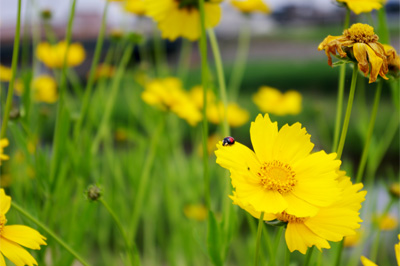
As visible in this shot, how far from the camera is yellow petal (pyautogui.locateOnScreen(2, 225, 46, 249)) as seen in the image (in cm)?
20

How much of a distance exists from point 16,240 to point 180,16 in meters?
0.19

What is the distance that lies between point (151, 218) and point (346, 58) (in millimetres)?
519

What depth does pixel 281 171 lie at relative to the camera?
202mm

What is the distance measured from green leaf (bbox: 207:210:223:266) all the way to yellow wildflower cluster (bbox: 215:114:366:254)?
0.05 metres

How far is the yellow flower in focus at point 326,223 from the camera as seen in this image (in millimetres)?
188

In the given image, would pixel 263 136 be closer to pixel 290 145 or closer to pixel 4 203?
pixel 290 145

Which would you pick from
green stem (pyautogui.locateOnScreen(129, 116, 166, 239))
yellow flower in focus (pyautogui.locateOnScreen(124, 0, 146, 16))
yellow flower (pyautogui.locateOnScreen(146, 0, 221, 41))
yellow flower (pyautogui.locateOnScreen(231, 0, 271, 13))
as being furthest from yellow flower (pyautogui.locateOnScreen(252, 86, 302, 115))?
yellow flower (pyautogui.locateOnScreen(146, 0, 221, 41))

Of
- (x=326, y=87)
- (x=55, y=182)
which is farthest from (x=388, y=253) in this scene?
(x=326, y=87)

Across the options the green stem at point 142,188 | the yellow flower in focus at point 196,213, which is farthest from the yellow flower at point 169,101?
the yellow flower in focus at point 196,213

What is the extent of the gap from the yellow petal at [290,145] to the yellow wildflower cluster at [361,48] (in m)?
0.03

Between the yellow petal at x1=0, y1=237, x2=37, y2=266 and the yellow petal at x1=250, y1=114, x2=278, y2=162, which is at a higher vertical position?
the yellow petal at x1=250, y1=114, x2=278, y2=162

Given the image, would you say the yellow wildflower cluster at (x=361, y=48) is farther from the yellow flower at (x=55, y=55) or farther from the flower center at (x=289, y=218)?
the yellow flower at (x=55, y=55)

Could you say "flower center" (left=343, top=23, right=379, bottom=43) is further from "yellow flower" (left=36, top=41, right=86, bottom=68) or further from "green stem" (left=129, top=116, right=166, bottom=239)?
"yellow flower" (left=36, top=41, right=86, bottom=68)

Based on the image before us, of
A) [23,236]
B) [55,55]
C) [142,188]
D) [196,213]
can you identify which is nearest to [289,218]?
[23,236]
